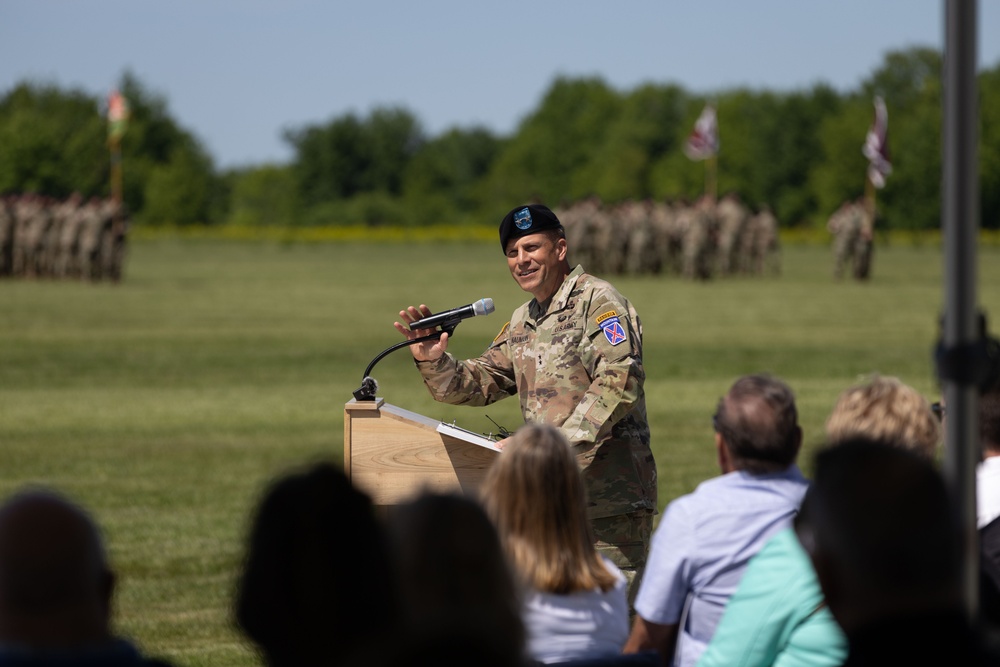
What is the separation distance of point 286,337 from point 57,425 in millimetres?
10020

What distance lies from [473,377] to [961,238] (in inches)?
113

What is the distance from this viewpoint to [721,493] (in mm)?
4008

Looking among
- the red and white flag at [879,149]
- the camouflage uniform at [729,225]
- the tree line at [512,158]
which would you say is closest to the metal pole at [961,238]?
Answer: the red and white flag at [879,149]

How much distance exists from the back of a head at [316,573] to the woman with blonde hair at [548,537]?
1146 mm

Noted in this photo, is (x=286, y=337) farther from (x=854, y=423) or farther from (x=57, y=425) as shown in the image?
(x=854, y=423)

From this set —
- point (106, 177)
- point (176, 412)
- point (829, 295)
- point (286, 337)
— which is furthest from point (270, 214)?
point (176, 412)

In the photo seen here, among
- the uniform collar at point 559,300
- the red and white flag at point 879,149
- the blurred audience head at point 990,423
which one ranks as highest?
the red and white flag at point 879,149

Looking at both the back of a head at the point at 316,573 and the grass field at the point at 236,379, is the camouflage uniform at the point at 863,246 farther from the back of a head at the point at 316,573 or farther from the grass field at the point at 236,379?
the back of a head at the point at 316,573

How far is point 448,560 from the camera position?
2410 mm

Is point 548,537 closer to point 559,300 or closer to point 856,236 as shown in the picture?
point 559,300

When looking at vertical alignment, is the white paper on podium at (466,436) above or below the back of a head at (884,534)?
below

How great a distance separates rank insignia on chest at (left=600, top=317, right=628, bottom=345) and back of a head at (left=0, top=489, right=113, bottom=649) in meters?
2.96

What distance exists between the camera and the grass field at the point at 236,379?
9109 millimetres

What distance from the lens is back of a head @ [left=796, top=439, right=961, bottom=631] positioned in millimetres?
2309
